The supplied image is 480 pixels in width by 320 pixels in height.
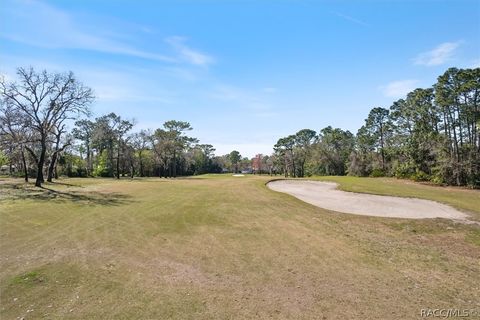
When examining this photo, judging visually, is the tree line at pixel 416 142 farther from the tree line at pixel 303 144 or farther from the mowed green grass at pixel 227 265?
the mowed green grass at pixel 227 265

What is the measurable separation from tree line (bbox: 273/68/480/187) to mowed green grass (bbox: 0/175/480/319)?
106ft

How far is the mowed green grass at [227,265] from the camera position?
6.11m

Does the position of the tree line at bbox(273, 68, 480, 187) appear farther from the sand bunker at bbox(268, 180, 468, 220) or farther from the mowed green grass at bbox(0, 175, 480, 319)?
the mowed green grass at bbox(0, 175, 480, 319)

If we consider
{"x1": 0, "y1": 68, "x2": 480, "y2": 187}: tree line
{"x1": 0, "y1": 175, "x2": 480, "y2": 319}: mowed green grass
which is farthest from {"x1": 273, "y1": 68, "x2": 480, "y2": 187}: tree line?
{"x1": 0, "y1": 175, "x2": 480, "y2": 319}: mowed green grass

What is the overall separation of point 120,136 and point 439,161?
55.1m

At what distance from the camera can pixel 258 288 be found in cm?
701

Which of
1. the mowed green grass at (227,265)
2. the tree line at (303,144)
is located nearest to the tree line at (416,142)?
the tree line at (303,144)

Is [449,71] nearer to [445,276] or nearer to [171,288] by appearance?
[445,276]

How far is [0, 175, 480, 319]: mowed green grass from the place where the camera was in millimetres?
6113

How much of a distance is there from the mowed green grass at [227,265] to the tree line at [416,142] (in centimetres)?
3216

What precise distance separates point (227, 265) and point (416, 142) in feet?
164

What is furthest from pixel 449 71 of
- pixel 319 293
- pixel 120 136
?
pixel 120 136

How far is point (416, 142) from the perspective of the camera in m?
48.9

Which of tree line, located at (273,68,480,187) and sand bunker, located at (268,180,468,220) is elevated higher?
tree line, located at (273,68,480,187)
